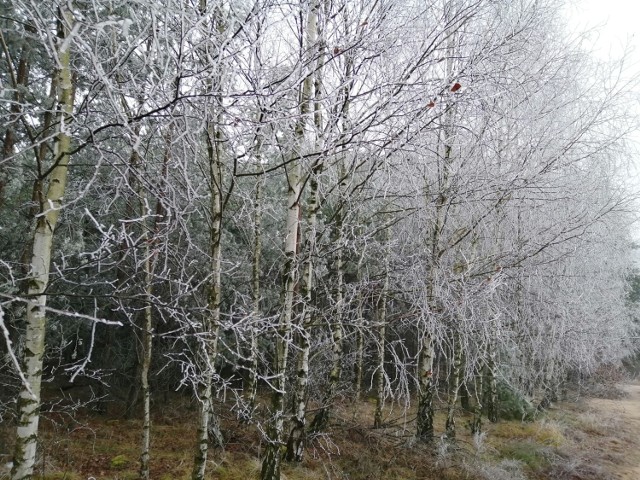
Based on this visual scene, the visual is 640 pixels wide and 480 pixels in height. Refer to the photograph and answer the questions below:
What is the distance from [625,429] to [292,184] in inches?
488

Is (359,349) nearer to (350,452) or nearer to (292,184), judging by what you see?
(350,452)

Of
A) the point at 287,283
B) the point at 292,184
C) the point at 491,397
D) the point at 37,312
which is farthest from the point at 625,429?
the point at 37,312

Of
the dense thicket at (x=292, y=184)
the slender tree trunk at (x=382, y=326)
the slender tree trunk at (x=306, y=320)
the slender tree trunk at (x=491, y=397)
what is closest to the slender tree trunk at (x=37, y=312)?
the dense thicket at (x=292, y=184)

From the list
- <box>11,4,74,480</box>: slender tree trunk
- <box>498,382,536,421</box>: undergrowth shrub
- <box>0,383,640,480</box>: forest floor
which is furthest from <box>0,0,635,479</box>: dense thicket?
<box>498,382,536,421</box>: undergrowth shrub

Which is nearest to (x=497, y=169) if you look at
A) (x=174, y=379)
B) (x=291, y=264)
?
(x=291, y=264)

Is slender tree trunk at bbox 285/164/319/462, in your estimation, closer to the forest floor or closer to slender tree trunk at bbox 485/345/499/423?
the forest floor

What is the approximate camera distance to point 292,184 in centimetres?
454

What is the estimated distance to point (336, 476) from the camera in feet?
20.2

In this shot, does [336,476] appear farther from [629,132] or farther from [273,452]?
[629,132]

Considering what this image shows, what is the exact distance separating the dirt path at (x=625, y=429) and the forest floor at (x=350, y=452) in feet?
0.15

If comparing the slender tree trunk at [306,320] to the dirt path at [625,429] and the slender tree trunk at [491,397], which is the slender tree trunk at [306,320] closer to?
the slender tree trunk at [491,397]

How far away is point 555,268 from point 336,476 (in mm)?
5749

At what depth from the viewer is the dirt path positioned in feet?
28.2

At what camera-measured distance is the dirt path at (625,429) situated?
8.59 metres
